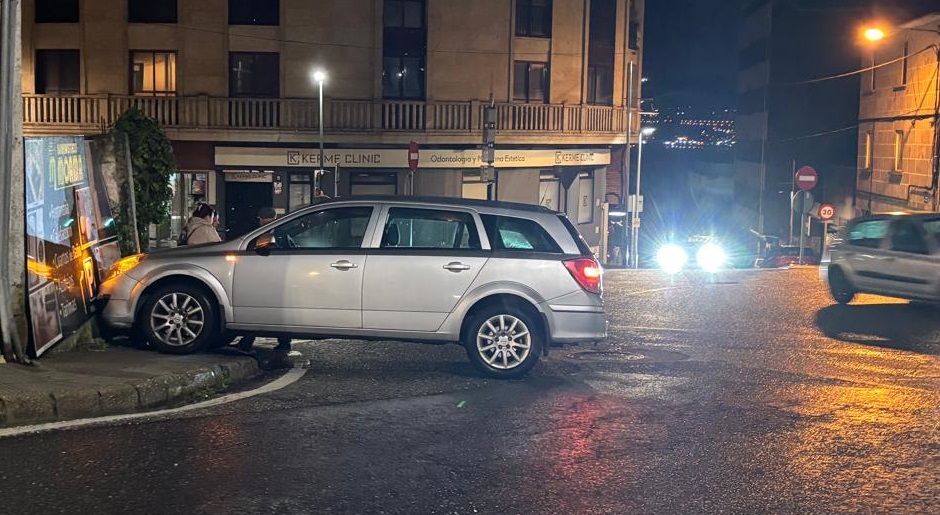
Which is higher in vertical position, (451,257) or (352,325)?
(451,257)

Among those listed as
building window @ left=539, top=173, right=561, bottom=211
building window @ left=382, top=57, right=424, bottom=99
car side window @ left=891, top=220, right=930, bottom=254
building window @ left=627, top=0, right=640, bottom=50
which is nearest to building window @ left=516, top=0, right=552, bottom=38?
building window @ left=382, top=57, right=424, bottom=99

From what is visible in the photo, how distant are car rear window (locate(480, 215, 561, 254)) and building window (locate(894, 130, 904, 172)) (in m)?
30.4

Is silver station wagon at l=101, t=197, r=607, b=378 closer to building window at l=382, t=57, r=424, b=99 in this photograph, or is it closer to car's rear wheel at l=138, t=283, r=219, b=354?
car's rear wheel at l=138, t=283, r=219, b=354

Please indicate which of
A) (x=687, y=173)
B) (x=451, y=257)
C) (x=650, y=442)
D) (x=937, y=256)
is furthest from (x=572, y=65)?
(x=687, y=173)

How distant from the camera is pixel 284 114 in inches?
1442

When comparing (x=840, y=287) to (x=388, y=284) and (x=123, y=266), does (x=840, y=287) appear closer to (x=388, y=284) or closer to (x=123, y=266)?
(x=388, y=284)

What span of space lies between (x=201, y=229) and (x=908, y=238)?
9.86m

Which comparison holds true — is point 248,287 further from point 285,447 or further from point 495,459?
point 495,459

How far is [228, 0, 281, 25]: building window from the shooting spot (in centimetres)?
3691

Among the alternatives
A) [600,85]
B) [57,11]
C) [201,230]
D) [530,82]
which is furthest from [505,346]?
[600,85]

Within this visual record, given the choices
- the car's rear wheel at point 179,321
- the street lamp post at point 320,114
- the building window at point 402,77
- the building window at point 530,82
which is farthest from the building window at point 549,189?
Result: the car's rear wheel at point 179,321

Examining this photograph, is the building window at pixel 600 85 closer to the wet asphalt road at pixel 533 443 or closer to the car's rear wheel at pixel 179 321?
the wet asphalt road at pixel 533 443

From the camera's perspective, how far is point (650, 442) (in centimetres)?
752

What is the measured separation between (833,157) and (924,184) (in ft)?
87.9
